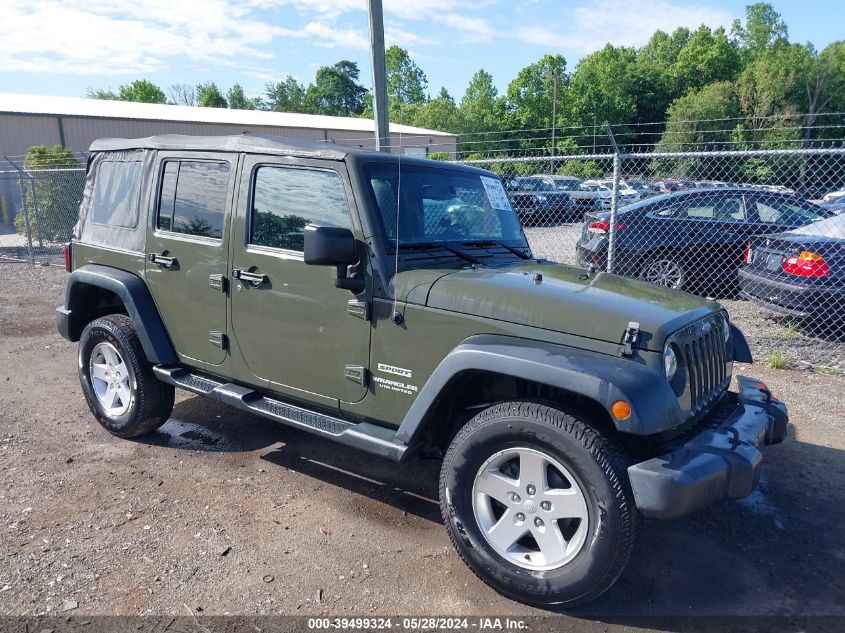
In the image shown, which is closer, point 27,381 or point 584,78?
point 27,381

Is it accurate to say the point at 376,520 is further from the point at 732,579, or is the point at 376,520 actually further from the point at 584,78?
the point at 584,78

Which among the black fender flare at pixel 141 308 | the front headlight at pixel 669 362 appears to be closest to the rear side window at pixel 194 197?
the black fender flare at pixel 141 308

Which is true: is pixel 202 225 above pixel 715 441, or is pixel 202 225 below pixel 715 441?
above

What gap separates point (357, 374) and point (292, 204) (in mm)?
1050

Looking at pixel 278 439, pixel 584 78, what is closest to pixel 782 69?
pixel 584 78

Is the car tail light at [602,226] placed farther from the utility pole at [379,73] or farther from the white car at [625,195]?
the utility pole at [379,73]

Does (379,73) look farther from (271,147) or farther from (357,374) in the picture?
(357,374)

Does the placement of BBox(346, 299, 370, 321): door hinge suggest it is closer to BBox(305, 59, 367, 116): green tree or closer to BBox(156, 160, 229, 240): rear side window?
BBox(156, 160, 229, 240): rear side window

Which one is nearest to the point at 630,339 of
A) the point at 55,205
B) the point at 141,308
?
the point at 141,308

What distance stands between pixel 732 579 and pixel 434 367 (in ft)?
5.80

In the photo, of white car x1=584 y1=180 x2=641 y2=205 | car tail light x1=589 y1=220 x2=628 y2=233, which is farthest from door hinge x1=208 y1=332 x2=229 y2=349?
car tail light x1=589 y1=220 x2=628 y2=233

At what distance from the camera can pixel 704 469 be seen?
2.66 m

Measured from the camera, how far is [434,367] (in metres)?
3.17

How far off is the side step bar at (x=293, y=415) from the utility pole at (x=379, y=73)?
3.56m
